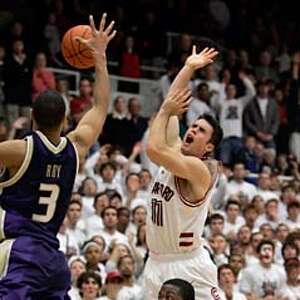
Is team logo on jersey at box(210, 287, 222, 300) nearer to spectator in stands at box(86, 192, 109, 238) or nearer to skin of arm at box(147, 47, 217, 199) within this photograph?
skin of arm at box(147, 47, 217, 199)

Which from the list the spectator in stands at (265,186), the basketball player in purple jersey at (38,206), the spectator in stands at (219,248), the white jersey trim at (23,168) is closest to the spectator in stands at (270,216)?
the spectator in stands at (265,186)

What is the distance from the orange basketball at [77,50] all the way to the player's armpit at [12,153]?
4.89ft

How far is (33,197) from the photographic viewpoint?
7078mm

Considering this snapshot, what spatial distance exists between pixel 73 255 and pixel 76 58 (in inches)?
196

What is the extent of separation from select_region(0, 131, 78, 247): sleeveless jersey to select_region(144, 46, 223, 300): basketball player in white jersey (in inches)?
52.0

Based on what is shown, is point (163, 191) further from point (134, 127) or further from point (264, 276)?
point (134, 127)

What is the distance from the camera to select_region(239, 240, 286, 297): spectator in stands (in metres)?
13.7

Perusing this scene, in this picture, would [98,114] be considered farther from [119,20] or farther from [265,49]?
[265,49]

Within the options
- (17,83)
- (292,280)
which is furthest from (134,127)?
(292,280)

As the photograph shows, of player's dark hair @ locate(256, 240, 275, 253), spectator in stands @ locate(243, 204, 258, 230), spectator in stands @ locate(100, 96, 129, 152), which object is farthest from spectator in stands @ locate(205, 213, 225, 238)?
spectator in stands @ locate(100, 96, 129, 152)

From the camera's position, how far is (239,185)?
16.9 metres

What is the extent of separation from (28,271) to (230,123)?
36.9ft

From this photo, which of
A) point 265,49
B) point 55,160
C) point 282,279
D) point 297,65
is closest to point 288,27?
point 265,49

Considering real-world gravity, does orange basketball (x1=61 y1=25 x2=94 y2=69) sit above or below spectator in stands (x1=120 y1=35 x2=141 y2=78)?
above
